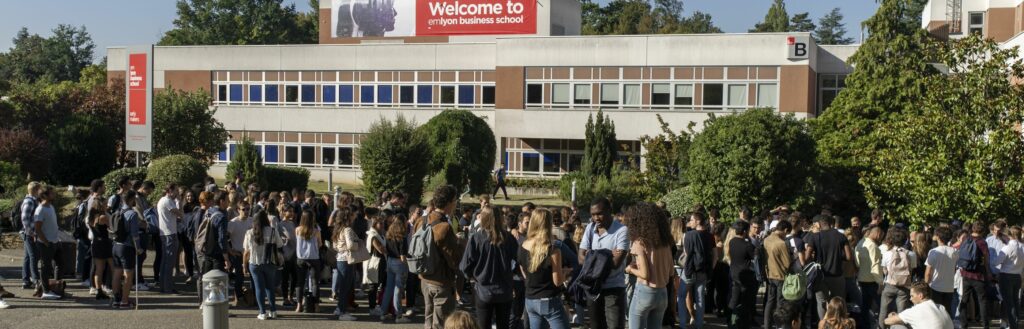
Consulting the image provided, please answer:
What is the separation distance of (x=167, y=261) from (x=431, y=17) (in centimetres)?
3123

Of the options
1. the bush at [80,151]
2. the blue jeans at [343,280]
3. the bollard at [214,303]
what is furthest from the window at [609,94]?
the bollard at [214,303]

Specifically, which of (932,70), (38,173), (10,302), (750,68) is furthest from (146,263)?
(750,68)

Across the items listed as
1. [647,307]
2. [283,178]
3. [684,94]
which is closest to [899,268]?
[647,307]

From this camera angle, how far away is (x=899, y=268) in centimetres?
1177

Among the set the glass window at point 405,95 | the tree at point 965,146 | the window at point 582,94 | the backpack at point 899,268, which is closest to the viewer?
the backpack at point 899,268

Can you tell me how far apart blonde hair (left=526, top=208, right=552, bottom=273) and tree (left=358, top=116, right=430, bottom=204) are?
737 inches

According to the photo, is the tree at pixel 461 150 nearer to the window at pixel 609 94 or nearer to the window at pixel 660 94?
the window at pixel 609 94

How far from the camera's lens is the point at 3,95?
34594 mm

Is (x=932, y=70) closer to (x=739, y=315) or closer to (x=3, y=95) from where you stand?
(x=739, y=315)

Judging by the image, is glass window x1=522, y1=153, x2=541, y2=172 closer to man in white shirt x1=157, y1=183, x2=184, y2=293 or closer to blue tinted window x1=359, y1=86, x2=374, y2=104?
blue tinted window x1=359, y1=86, x2=374, y2=104

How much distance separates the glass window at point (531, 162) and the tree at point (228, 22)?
3980 centimetres

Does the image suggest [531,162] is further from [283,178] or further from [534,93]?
[283,178]

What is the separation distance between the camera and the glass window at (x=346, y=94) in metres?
43.7

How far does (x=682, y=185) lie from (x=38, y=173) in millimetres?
18183
